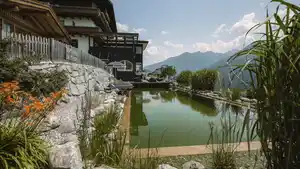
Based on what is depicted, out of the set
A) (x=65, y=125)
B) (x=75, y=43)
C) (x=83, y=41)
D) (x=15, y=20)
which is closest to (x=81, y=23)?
(x=83, y=41)

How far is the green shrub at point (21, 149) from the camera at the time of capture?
1.99m

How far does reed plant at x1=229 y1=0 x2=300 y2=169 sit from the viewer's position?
1.23 metres

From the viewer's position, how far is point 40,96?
4488 millimetres

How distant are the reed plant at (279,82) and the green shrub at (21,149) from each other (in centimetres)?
214

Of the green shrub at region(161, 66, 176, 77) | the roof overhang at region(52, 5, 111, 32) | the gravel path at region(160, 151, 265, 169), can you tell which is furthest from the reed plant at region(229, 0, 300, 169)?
the green shrub at region(161, 66, 176, 77)

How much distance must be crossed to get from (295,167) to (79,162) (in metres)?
2.10

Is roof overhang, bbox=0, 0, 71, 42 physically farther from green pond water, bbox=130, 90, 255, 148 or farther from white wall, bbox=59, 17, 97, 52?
white wall, bbox=59, 17, 97, 52

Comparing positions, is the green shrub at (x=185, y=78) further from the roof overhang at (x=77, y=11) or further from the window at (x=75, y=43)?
the window at (x=75, y=43)

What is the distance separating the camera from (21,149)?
6.90 feet

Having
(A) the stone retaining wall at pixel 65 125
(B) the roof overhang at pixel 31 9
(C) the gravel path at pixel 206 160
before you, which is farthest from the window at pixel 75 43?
(C) the gravel path at pixel 206 160

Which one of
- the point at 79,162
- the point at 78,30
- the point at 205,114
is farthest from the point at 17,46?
the point at 78,30

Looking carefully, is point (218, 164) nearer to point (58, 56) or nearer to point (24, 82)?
point (24, 82)

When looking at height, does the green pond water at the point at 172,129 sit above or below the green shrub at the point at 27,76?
below

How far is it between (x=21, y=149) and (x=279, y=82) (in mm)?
2493
